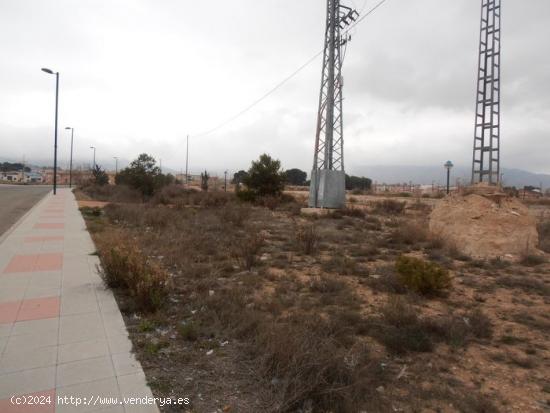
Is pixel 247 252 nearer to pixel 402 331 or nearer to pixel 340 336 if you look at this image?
pixel 340 336

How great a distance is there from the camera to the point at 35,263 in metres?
7.18

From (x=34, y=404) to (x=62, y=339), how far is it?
3.83 ft

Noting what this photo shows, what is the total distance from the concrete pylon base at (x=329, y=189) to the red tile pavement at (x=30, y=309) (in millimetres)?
14633

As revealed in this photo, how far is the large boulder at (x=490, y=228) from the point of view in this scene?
912cm

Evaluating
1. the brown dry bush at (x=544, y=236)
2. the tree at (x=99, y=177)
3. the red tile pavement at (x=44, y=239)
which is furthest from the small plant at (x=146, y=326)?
the tree at (x=99, y=177)

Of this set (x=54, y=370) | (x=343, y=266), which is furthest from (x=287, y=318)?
(x=343, y=266)

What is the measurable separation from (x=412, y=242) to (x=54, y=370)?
914 cm

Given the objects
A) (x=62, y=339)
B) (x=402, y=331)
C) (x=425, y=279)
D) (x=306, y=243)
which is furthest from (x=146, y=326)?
(x=306, y=243)

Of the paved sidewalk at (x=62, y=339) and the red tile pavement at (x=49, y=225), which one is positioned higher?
the red tile pavement at (x=49, y=225)

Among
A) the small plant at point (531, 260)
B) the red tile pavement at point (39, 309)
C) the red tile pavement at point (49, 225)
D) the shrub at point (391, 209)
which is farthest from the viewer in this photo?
the shrub at point (391, 209)

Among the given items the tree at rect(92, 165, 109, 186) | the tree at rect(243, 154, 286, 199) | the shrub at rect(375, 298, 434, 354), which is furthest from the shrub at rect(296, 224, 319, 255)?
the tree at rect(92, 165, 109, 186)

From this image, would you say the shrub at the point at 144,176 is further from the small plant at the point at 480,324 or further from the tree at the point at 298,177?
the tree at the point at 298,177

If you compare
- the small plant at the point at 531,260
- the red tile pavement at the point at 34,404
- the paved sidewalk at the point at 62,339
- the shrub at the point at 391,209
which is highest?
the shrub at the point at 391,209

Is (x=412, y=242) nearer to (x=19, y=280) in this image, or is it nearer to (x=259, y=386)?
(x=259, y=386)
